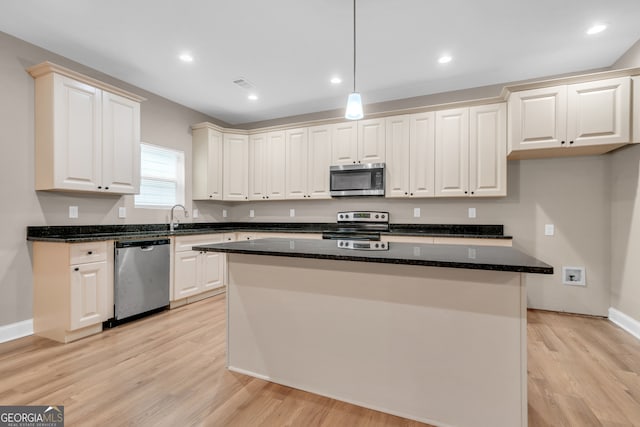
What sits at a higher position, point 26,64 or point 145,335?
point 26,64

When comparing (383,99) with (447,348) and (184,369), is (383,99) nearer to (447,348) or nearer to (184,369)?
(447,348)

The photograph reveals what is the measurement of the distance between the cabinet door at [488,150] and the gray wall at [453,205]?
297 mm

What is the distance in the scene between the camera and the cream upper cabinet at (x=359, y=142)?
13.1 ft

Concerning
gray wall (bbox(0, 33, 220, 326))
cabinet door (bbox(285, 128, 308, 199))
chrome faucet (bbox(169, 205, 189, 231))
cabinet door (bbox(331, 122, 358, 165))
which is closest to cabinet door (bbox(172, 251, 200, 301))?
chrome faucet (bbox(169, 205, 189, 231))

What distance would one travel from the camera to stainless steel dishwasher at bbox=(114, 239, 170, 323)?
2.97 metres

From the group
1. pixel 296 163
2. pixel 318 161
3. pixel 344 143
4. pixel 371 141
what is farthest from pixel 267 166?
pixel 371 141

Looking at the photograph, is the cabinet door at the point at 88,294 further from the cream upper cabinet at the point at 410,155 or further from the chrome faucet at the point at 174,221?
the cream upper cabinet at the point at 410,155

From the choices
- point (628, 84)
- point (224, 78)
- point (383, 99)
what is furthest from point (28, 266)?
point (628, 84)

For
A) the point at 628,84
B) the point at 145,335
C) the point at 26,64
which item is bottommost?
the point at 145,335

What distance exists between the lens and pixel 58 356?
235cm

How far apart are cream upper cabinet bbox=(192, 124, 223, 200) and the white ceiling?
77 cm

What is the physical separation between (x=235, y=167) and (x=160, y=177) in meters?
1.12

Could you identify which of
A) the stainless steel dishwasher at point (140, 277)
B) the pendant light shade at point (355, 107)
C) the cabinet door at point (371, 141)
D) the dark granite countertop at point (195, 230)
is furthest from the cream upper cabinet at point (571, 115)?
the stainless steel dishwasher at point (140, 277)

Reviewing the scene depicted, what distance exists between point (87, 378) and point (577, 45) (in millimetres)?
Answer: 4987
